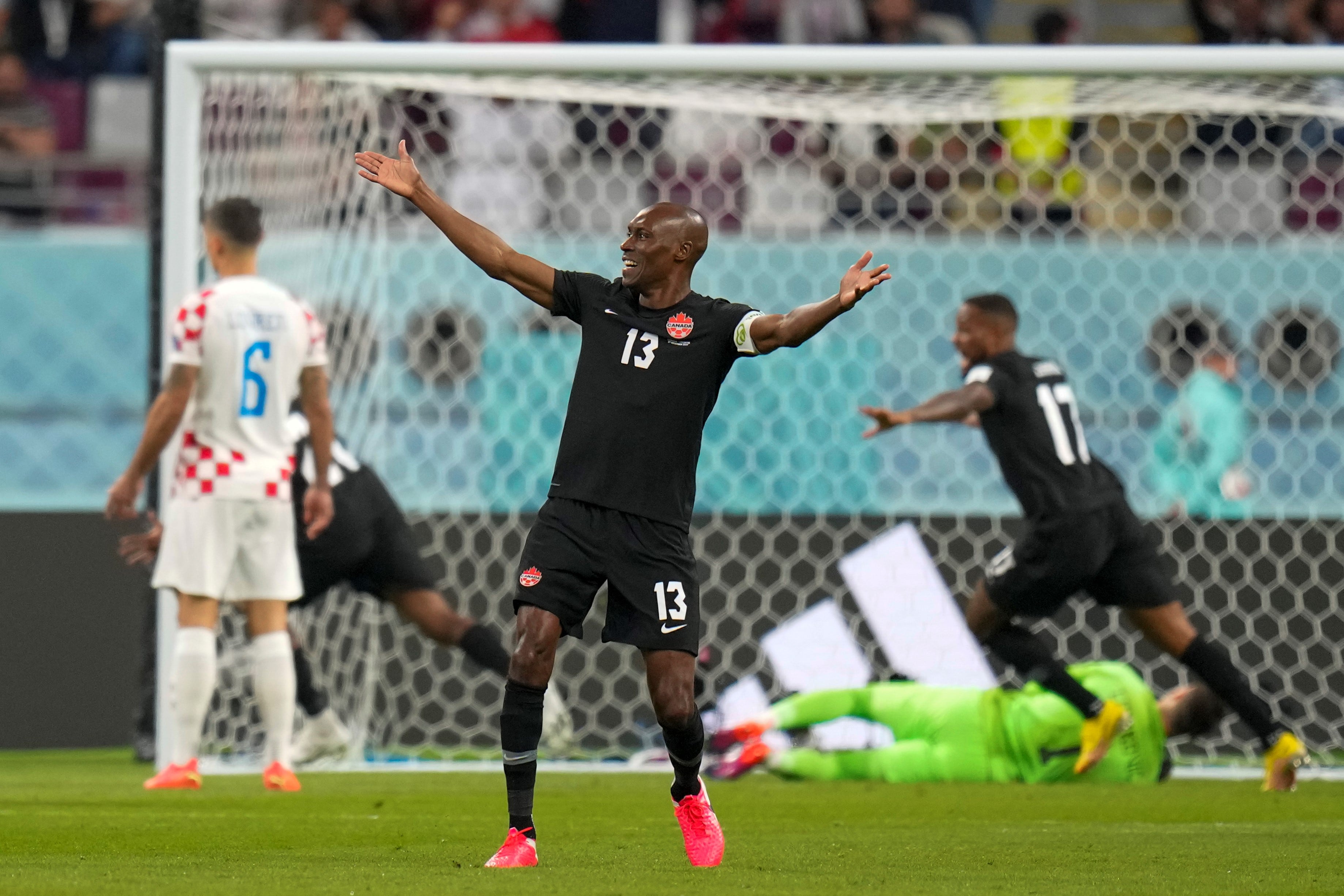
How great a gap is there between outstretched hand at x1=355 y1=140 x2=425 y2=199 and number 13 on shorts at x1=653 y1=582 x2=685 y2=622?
105 cm

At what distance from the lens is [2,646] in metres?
8.23

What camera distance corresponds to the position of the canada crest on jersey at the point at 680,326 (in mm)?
4348

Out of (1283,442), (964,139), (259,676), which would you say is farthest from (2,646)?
(1283,442)

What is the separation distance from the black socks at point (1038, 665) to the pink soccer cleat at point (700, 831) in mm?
2818

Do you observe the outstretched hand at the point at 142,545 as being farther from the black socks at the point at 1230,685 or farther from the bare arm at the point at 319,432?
the black socks at the point at 1230,685

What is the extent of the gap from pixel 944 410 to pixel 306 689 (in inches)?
109

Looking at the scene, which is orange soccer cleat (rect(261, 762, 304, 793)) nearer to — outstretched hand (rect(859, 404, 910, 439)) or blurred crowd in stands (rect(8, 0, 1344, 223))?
outstretched hand (rect(859, 404, 910, 439))

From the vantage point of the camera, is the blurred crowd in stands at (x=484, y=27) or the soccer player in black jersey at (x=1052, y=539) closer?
the soccer player in black jersey at (x=1052, y=539)

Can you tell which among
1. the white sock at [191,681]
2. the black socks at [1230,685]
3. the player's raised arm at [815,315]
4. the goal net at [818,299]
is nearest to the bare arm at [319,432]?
the white sock at [191,681]

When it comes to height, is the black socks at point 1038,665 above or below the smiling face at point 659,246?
below

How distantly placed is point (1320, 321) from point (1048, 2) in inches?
169

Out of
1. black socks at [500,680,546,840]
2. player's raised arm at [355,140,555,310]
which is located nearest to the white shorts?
player's raised arm at [355,140,555,310]

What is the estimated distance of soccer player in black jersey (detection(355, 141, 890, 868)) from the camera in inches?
165

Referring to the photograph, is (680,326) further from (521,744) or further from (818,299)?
(818,299)
